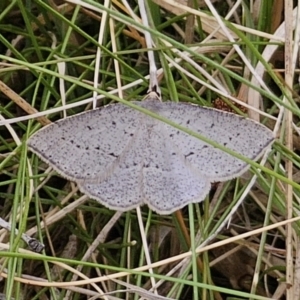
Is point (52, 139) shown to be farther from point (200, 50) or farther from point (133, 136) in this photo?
point (200, 50)

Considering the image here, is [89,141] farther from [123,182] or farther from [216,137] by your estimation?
[216,137]

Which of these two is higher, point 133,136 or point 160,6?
point 160,6

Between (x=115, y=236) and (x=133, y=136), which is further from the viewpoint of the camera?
(x=115, y=236)

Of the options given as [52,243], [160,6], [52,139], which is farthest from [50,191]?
[160,6]

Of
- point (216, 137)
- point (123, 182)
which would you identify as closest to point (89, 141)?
point (123, 182)

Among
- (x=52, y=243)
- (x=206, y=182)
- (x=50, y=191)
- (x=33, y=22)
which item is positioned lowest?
(x=52, y=243)

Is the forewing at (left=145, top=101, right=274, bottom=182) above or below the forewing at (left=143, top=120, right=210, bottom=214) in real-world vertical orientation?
above
